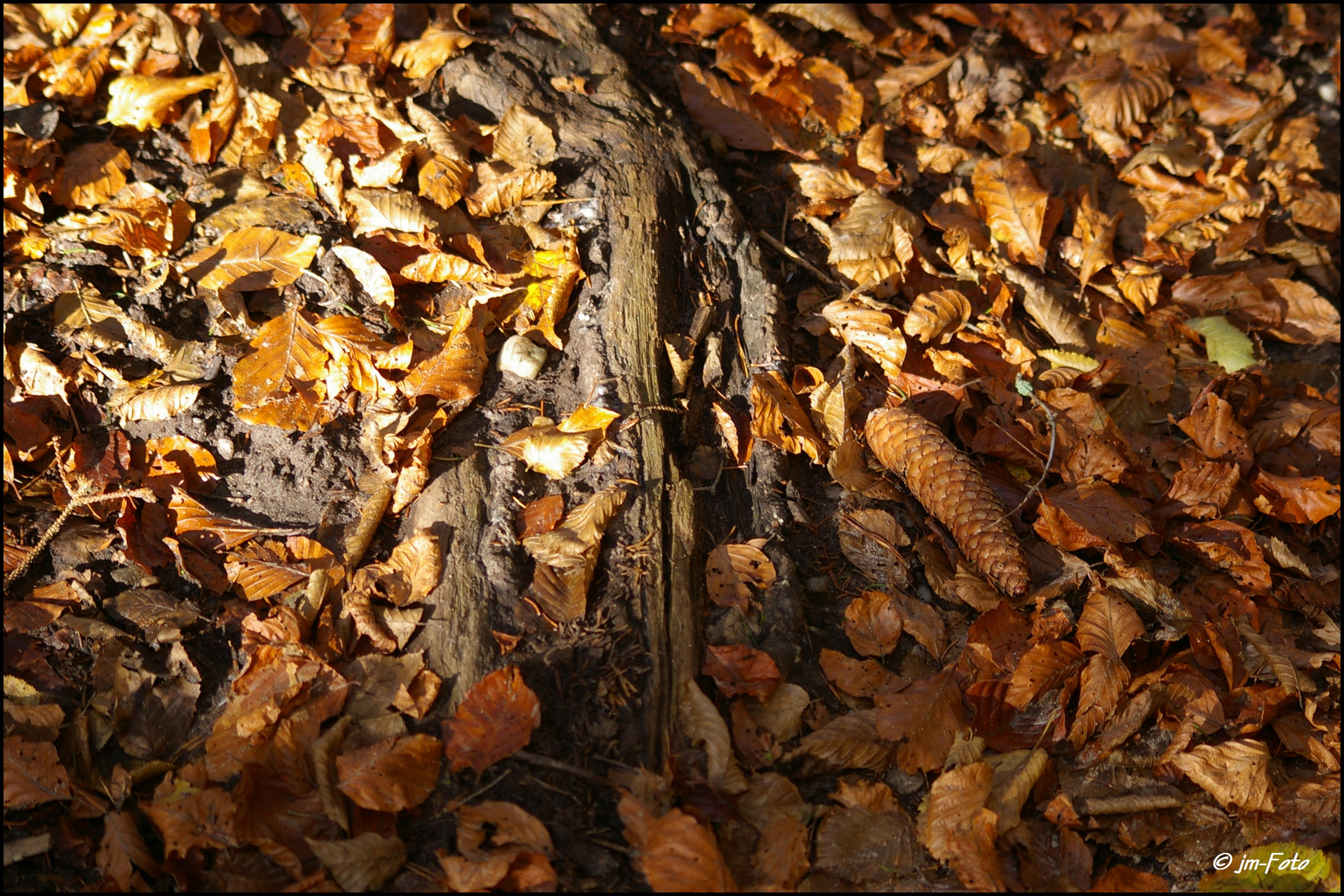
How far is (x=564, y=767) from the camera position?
176cm

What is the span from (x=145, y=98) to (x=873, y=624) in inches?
112

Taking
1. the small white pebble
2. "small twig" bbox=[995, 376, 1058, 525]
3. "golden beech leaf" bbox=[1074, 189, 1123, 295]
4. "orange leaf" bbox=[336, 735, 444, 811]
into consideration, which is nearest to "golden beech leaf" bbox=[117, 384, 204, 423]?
the small white pebble

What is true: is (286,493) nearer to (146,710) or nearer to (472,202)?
(146,710)

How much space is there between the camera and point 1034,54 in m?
3.70

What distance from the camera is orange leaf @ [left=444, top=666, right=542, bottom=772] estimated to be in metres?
1.75

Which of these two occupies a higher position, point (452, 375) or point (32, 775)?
point (452, 375)

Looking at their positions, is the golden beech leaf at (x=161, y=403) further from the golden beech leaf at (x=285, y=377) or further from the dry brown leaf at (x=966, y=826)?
the dry brown leaf at (x=966, y=826)

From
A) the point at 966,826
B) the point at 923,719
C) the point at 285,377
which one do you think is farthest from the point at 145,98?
the point at 966,826

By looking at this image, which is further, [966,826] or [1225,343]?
[1225,343]

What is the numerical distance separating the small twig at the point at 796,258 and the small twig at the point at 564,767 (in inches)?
69.8

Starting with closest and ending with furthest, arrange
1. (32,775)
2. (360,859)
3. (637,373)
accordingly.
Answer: (360,859), (32,775), (637,373)

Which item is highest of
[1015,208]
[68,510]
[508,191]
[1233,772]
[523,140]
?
[523,140]

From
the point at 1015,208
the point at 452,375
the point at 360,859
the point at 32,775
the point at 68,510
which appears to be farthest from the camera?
the point at 1015,208

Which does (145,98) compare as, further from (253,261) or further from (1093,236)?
(1093,236)
